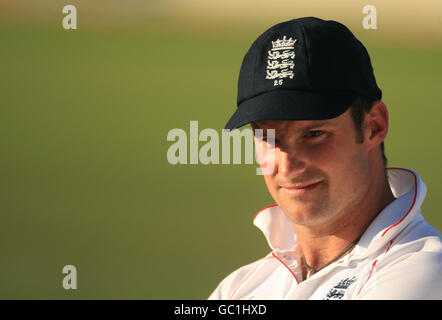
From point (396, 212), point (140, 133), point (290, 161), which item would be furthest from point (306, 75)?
point (140, 133)

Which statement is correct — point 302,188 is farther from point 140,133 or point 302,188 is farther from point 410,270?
point 140,133

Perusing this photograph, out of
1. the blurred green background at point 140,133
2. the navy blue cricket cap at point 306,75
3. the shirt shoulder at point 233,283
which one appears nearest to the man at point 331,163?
the navy blue cricket cap at point 306,75

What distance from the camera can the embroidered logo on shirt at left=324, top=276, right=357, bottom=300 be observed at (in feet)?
3.81

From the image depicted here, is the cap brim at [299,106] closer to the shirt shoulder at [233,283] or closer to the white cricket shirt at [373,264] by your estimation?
the white cricket shirt at [373,264]

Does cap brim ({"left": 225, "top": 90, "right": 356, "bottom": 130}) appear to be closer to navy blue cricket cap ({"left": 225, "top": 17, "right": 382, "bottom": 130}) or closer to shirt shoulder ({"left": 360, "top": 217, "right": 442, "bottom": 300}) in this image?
navy blue cricket cap ({"left": 225, "top": 17, "right": 382, "bottom": 130})

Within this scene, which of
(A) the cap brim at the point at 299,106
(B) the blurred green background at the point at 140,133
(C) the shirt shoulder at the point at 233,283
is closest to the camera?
(A) the cap brim at the point at 299,106

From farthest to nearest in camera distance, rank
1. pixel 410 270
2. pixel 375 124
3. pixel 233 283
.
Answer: pixel 233 283 < pixel 375 124 < pixel 410 270

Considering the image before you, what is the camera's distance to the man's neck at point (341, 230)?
1289mm

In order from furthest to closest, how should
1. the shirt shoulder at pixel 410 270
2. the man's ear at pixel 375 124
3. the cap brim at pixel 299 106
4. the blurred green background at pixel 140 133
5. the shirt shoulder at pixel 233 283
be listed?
the blurred green background at pixel 140 133, the shirt shoulder at pixel 233 283, the man's ear at pixel 375 124, the cap brim at pixel 299 106, the shirt shoulder at pixel 410 270

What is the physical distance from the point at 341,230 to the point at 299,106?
299 mm

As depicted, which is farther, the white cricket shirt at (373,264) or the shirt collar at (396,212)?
the shirt collar at (396,212)

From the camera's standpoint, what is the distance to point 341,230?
1301mm

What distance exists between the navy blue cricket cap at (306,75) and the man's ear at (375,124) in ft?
0.13

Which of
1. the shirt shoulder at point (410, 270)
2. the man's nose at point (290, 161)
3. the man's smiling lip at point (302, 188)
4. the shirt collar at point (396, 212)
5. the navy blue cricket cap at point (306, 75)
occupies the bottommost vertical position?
the shirt shoulder at point (410, 270)
